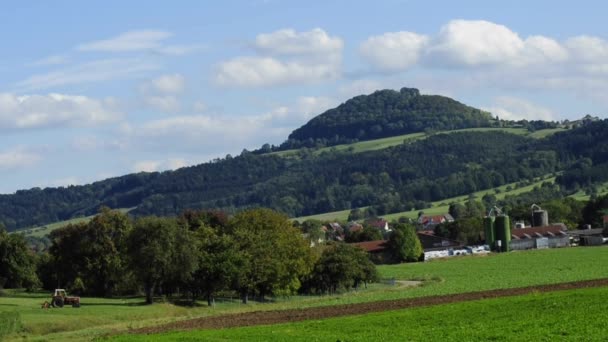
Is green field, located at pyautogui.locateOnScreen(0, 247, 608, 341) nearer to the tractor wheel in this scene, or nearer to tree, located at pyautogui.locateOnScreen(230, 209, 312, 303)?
the tractor wheel

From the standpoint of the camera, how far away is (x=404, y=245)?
170625mm

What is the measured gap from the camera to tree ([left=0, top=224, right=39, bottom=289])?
333ft

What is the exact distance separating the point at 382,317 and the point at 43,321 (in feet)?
71.6

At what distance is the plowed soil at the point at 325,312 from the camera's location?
203 feet

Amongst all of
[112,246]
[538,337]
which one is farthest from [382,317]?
[112,246]

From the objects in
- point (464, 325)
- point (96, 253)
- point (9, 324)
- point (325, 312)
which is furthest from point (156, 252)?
point (464, 325)

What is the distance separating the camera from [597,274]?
3570 inches

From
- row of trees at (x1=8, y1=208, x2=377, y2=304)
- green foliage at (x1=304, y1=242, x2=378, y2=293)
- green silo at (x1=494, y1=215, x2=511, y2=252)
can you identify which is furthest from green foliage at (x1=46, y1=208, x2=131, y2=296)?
green silo at (x1=494, y1=215, x2=511, y2=252)

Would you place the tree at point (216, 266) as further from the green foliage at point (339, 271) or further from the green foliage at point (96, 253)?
the green foliage at point (339, 271)

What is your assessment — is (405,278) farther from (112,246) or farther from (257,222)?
(112,246)

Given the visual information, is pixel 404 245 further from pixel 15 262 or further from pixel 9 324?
pixel 9 324

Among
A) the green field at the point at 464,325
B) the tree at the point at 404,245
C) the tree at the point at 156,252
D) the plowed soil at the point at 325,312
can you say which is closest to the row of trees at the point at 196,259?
the tree at the point at 156,252

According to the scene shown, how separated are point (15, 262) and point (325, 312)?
144ft

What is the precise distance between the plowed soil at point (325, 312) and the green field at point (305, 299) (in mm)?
3586
